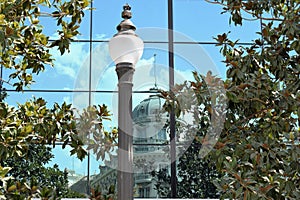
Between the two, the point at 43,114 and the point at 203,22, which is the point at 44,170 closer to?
the point at 203,22

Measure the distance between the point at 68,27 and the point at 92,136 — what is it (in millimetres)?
757

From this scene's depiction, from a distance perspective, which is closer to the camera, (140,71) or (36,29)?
(140,71)

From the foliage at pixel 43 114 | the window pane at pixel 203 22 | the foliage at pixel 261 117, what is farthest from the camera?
the window pane at pixel 203 22

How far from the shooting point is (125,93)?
92.9 inches

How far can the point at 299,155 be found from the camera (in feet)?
9.11

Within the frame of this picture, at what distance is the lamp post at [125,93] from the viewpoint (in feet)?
7.53

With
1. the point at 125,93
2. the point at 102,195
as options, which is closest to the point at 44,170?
the point at 102,195

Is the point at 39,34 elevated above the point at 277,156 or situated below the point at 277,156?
above

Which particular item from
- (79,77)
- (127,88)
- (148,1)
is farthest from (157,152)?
(148,1)

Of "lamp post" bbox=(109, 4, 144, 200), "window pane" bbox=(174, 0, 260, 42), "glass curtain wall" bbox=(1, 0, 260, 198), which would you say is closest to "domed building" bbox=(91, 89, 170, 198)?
"glass curtain wall" bbox=(1, 0, 260, 198)

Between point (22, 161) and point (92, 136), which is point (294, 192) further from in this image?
point (22, 161)

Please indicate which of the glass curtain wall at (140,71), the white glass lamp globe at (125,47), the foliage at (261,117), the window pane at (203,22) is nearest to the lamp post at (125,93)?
the white glass lamp globe at (125,47)

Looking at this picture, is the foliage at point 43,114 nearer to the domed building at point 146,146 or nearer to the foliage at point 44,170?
the domed building at point 146,146

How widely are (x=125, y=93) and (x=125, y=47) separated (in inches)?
9.1
